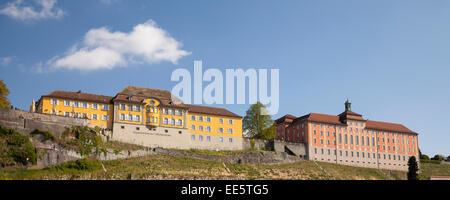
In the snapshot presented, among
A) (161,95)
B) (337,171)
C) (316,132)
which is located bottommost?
(337,171)


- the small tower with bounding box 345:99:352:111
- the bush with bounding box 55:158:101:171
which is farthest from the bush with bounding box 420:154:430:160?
the bush with bounding box 55:158:101:171

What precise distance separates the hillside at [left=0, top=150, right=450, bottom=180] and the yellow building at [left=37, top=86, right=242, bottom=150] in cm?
687

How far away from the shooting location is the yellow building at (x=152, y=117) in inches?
2795

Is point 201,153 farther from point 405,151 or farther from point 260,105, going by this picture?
point 405,151

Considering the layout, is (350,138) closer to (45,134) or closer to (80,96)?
(80,96)

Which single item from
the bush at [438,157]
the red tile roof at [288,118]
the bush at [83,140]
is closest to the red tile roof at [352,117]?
the red tile roof at [288,118]

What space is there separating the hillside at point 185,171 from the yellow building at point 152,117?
6871 millimetres

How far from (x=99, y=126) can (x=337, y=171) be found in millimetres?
39708

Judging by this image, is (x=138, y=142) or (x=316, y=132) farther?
(x=316, y=132)

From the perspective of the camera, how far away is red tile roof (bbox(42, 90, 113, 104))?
7069 centimetres

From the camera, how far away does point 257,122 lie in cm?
9119

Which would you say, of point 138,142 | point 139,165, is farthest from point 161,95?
point 139,165

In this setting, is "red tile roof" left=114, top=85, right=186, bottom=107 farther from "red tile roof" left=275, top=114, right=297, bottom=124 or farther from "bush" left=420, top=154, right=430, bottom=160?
"bush" left=420, top=154, right=430, bottom=160
